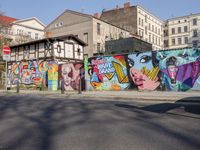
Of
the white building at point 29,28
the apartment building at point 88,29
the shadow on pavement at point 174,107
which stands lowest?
the shadow on pavement at point 174,107

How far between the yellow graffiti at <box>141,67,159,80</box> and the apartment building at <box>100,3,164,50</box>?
4117cm

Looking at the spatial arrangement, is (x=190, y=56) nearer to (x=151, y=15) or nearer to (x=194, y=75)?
(x=194, y=75)

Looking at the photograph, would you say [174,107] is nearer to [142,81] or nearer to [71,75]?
[142,81]

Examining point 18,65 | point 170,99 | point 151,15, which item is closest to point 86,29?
point 18,65

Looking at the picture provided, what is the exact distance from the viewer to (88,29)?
46688 mm

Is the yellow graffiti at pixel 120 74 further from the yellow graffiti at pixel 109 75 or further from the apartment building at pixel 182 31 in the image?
the apartment building at pixel 182 31

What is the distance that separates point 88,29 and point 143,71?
92.8 feet

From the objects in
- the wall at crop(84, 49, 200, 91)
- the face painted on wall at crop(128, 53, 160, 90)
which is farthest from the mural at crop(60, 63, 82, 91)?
the face painted on wall at crop(128, 53, 160, 90)

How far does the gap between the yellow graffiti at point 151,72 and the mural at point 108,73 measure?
1.63 metres

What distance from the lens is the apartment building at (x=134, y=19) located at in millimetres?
62062

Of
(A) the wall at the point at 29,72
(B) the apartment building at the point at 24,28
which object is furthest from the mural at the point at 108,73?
(B) the apartment building at the point at 24,28

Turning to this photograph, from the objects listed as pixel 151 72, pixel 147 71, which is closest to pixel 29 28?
pixel 147 71

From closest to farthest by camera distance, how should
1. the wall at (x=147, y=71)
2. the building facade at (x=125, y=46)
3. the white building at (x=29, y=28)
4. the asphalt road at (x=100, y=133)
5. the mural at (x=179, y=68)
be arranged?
the asphalt road at (x=100, y=133) < the mural at (x=179, y=68) < the wall at (x=147, y=71) < the building facade at (x=125, y=46) < the white building at (x=29, y=28)

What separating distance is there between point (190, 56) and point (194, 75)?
4.39 feet
